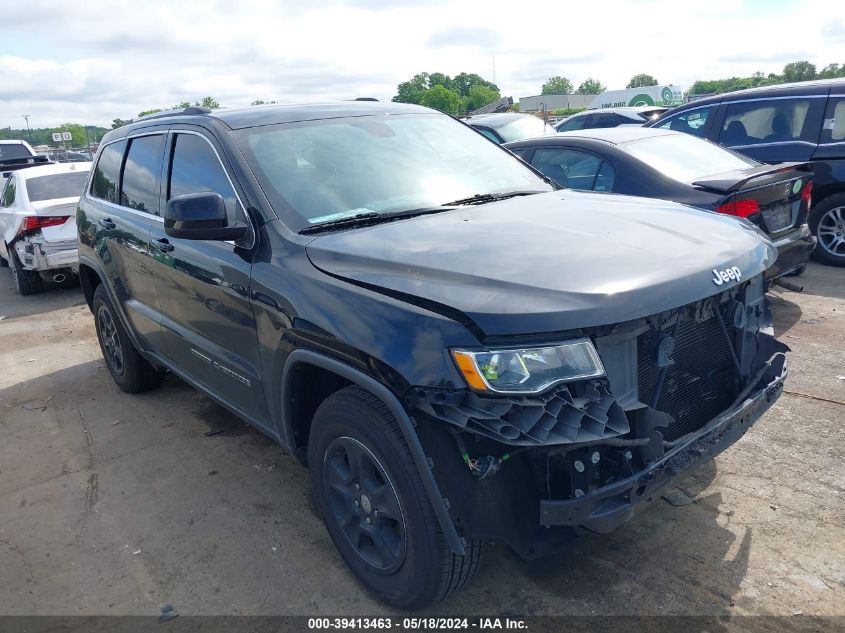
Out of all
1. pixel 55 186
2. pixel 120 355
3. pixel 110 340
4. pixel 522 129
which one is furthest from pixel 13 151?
pixel 120 355

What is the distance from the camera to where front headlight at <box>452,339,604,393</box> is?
7.39ft

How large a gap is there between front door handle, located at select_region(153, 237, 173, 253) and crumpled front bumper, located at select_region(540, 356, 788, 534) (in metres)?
2.65

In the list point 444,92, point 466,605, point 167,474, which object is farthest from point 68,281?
point 444,92

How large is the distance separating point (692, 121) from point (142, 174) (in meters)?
6.31

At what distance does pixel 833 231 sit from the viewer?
7.50 m

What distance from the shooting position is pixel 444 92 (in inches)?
3524

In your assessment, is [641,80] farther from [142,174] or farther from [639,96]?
[142,174]

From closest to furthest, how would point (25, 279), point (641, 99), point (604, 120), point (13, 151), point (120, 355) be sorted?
point (120, 355), point (25, 279), point (604, 120), point (13, 151), point (641, 99)

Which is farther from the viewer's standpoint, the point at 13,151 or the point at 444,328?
the point at 13,151

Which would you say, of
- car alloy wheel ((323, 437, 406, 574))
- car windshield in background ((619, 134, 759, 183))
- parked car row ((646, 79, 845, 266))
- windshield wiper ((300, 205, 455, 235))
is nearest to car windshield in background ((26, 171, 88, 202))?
car windshield in background ((619, 134, 759, 183))

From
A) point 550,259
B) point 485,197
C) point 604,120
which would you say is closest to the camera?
point 550,259

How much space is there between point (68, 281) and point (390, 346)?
9.26 metres

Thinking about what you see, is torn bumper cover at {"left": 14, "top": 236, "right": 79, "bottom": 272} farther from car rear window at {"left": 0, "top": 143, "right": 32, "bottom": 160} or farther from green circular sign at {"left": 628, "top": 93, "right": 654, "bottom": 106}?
green circular sign at {"left": 628, "top": 93, "right": 654, "bottom": 106}

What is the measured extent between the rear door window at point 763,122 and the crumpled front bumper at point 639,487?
5.96m
